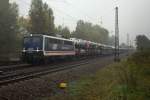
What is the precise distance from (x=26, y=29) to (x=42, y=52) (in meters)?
33.8

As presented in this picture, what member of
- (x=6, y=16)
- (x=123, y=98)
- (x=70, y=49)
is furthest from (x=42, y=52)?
(x=6, y=16)

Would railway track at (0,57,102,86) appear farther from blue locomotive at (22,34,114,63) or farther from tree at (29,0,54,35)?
tree at (29,0,54,35)

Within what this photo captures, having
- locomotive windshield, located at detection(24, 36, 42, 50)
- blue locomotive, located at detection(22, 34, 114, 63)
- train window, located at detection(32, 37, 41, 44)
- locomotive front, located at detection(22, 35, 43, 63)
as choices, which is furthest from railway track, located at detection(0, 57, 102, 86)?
train window, located at detection(32, 37, 41, 44)

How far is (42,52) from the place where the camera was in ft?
82.8

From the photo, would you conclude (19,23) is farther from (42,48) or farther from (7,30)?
(42,48)

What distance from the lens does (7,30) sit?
42.8 metres

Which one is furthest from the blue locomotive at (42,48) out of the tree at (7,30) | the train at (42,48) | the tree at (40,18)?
the tree at (40,18)

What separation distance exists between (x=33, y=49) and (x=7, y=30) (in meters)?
18.8

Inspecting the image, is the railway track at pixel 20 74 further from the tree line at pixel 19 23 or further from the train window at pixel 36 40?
the tree line at pixel 19 23

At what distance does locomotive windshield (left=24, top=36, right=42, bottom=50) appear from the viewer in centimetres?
2550

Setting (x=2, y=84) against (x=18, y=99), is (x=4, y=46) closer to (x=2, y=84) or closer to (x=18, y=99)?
(x=2, y=84)

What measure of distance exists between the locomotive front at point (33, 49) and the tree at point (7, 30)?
1650 centimetres

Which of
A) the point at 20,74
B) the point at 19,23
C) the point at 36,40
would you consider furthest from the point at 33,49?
the point at 19,23

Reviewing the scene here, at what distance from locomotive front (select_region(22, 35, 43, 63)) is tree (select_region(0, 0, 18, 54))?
16496 mm
